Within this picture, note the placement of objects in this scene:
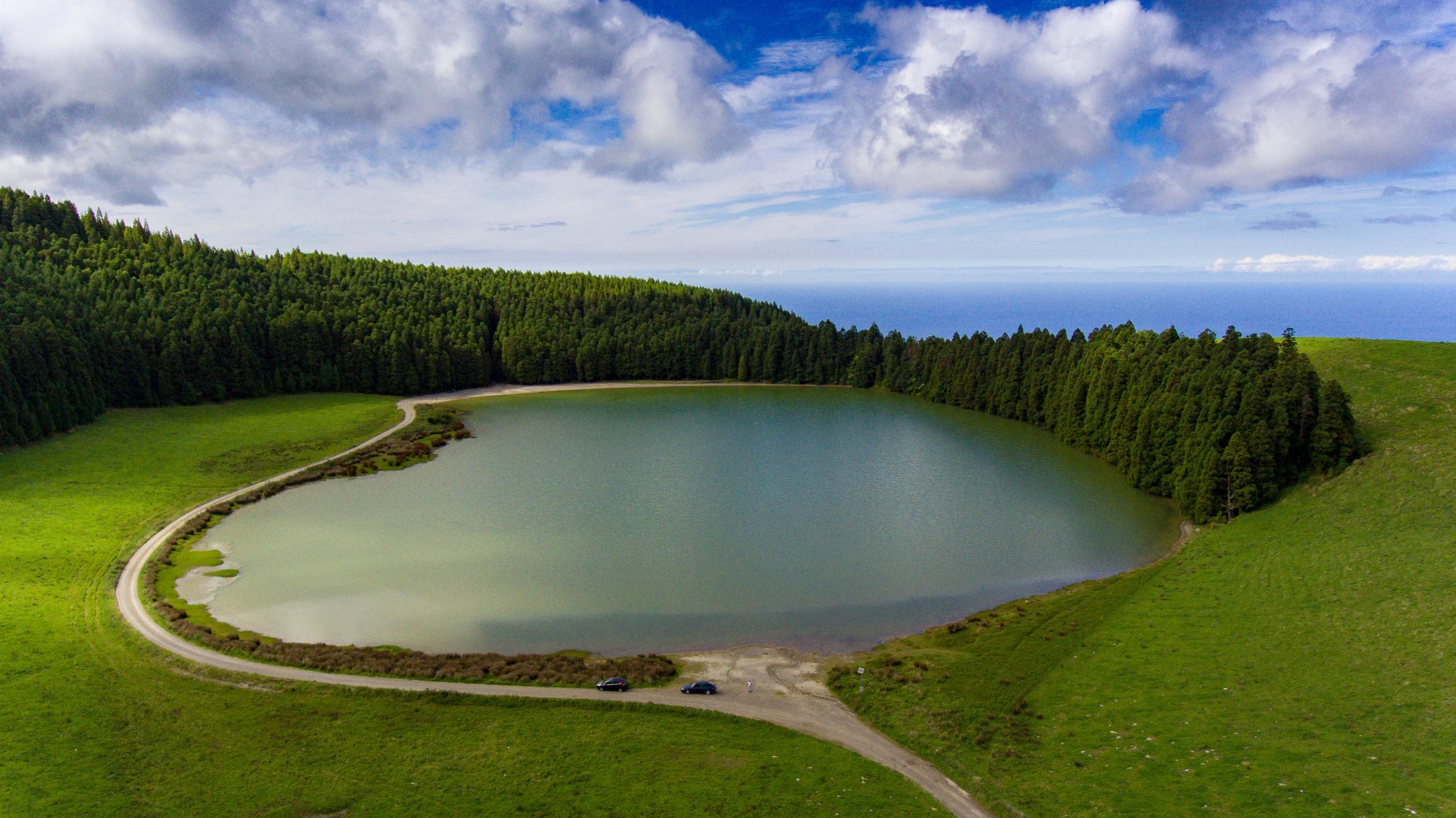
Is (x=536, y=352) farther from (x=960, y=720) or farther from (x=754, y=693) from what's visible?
(x=960, y=720)

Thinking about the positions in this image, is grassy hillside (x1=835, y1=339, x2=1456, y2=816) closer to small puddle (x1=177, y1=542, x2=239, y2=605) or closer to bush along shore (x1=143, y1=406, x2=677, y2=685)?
bush along shore (x1=143, y1=406, x2=677, y2=685)

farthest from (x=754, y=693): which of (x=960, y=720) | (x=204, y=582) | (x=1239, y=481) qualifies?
(x=1239, y=481)

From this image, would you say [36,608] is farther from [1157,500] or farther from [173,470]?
[1157,500]

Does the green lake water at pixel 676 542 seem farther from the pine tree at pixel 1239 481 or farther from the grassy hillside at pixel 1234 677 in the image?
the grassy hillside at pixel 1234 677

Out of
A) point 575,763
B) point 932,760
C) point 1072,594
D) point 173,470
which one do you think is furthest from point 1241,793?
point 173,470

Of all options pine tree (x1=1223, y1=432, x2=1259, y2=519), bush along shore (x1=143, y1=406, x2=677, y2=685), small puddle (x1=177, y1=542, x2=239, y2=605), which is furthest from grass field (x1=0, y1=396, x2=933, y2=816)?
pine tree (x1=1223, y1=432, x2=1259, y2=519)
